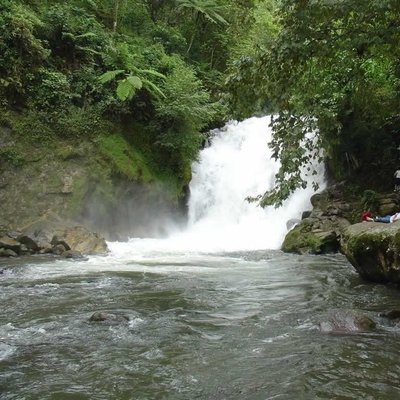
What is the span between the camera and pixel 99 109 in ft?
57.9

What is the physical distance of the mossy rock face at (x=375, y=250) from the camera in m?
8.22

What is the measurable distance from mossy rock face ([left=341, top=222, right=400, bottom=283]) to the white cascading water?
6.87 metres

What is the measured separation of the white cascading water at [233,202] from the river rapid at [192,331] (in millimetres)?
3260

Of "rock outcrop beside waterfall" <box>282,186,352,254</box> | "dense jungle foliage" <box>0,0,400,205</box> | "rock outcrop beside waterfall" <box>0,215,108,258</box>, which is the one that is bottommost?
"rock outcrop beside waterfall" <box>0,215,108,258</box>

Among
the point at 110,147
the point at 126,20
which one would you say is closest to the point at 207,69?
the point at 126,20

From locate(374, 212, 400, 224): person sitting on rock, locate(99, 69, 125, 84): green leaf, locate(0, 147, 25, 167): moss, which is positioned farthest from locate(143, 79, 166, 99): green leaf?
locate(374, 212, 400, 224): person sitting on rock

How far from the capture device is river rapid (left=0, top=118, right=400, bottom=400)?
4492mm

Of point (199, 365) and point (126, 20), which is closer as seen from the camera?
point (199, 365)

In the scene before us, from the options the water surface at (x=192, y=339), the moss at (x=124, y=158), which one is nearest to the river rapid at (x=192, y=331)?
the water surface at (x=192, y=339)

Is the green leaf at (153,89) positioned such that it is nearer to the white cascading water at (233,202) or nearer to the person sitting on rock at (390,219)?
the white cascading water at (233,202)

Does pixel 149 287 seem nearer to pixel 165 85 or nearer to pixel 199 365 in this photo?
pixel 199 365

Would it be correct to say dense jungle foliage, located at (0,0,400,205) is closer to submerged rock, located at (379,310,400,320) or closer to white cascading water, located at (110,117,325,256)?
white cascading water, located at (110,117,325,256)

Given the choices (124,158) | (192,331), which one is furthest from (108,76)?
(192,331)

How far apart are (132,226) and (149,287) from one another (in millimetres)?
8931
